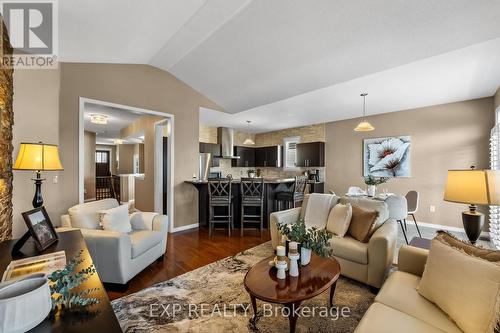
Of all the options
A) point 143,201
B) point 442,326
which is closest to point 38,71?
point 143,201

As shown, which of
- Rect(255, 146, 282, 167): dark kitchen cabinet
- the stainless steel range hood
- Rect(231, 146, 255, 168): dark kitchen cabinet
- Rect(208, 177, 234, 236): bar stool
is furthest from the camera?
Rect(231, 146, 255, 168): dark kitchen cabinet

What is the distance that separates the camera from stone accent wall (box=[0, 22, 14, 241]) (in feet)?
7.23

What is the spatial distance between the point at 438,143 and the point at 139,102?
20.0 ft

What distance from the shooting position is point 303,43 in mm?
2832

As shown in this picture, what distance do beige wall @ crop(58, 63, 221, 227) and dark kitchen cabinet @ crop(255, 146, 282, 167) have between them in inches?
124

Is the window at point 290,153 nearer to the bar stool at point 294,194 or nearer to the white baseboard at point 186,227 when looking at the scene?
the bar stool at point 294,194

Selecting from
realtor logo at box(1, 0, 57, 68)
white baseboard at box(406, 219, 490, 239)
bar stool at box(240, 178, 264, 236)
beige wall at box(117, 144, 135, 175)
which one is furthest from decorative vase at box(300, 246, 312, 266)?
beige wall at box(117, 144, 135, 175)

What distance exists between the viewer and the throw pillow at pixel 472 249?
1.25 m

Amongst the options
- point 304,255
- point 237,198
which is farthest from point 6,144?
point 237,198

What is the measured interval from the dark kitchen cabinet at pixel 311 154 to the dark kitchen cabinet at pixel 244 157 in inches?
77.6

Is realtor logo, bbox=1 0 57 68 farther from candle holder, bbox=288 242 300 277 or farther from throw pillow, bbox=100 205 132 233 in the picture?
candle holder, bbox=288 242 300 277

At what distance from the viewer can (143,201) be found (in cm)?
569

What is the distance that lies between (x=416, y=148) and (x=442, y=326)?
4.78 meters

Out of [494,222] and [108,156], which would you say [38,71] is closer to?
[494,222]
